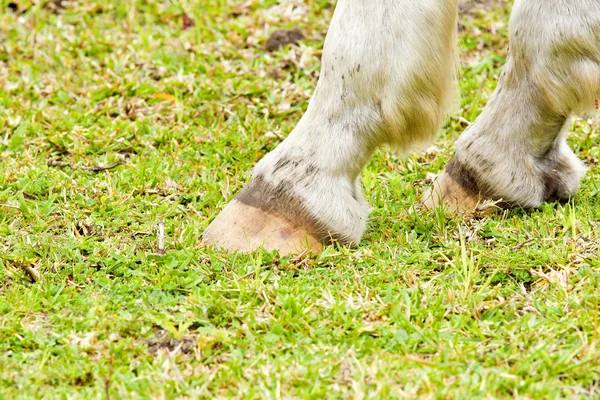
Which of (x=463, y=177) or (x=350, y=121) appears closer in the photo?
(x=350, y=121)

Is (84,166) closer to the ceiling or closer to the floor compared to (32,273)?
closer to the floor

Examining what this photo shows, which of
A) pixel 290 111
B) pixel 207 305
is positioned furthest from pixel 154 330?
pixel 290 111

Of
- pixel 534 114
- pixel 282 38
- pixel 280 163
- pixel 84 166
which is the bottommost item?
pixel 84 166

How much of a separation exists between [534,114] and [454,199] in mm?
417

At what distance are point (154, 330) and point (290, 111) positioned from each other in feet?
7.41

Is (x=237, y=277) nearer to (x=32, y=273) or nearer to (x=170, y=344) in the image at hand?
(x=170, y=344)

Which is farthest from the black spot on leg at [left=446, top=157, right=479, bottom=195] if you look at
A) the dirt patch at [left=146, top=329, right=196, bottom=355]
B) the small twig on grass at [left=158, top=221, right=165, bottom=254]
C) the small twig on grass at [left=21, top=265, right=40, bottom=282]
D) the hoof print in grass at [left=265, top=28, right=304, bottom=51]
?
the hoof print in grass at [left=265, top=28, right=304, bottom=51]

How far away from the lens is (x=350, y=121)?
9.81 feet

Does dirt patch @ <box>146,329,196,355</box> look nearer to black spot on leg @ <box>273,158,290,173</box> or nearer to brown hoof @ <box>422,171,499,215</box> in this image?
black spot on leg @ <box>273,158,290,173</box>

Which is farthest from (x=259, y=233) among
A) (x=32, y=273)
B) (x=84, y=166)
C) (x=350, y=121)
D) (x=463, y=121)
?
(x=463, y=121)

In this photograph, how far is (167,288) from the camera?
2.84 metres

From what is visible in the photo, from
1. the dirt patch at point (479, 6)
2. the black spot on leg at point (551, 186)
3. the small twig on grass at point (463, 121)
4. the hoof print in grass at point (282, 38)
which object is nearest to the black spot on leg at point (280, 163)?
the black spot on leg at point (551, 186)

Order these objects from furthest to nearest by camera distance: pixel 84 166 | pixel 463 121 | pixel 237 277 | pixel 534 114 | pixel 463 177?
pixel 463 121, pixel 84 166, pixel 463 177, pixel 534 114, pixel 237 277

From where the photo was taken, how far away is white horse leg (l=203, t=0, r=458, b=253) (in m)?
2.91
